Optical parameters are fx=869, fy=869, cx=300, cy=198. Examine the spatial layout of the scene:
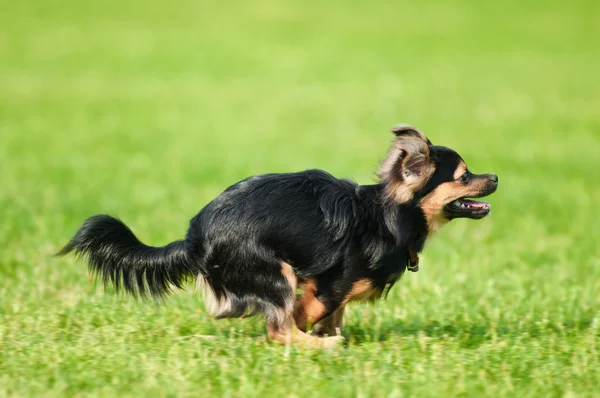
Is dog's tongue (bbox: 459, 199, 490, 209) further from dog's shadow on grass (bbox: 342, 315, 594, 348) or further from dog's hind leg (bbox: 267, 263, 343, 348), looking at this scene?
dog's hind leg (bbox: 267, 263, 343, 348)

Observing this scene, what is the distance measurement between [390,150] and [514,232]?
4348mm

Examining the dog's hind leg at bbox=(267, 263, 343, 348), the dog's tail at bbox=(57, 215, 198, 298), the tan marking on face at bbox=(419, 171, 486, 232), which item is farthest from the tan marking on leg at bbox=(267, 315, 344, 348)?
the tan marking on face at bbox=(419, 171, 486, 232)

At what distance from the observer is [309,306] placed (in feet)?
17.0

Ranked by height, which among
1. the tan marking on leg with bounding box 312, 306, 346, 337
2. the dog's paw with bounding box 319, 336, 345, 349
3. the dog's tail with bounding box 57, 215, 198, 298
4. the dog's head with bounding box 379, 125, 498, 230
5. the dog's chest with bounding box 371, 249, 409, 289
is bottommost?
the dog's paw with bounding box 319, 336, 345, 349

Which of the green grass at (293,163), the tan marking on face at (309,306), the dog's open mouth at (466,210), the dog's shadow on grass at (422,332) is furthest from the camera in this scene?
the dog's shadow on grass at (422,332)

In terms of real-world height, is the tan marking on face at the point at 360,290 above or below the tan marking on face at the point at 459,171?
below

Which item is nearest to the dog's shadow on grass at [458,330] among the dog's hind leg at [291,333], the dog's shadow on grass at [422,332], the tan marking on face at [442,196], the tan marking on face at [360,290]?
the dog's shadow on grass at [422,332]

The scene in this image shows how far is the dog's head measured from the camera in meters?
5.07

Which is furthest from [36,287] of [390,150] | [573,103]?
[573,103]

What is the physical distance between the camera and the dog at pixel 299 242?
16.5ft

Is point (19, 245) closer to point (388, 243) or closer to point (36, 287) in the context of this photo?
point (36, 287)

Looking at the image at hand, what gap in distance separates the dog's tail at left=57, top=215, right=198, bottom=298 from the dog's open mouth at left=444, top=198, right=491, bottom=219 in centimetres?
158

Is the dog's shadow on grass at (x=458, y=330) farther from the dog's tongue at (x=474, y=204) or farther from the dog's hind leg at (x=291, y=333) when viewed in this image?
the dog's tongue at (x=474, y=204)

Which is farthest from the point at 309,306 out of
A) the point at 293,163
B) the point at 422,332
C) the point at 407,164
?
the point at 293,163
